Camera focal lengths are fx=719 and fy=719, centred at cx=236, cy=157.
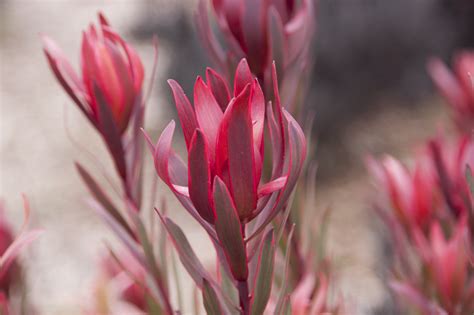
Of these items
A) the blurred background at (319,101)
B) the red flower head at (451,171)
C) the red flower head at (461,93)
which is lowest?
the blurred background at (319,101)

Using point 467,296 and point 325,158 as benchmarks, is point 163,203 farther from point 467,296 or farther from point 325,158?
point 325,158

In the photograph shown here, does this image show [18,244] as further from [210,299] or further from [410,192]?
[410,192]

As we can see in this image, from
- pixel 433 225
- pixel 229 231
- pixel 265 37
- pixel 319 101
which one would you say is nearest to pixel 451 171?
pixel 433 225

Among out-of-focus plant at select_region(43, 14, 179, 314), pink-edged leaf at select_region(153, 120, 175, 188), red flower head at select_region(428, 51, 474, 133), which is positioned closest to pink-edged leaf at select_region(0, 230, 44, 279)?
out-of-focus plant at select_region(43, 14, 179, 314)

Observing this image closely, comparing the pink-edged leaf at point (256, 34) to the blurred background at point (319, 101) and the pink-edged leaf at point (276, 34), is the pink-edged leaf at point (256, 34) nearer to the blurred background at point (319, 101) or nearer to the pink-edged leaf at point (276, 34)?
the pink-edged leaf at point (276, 34)

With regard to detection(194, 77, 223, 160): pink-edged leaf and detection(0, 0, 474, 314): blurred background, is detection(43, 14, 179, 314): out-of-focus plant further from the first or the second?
detection(0, 0, 474, 314): blurred background

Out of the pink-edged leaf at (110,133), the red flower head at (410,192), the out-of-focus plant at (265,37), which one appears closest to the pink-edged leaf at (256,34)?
the out-of-focus plant at (265,37)
